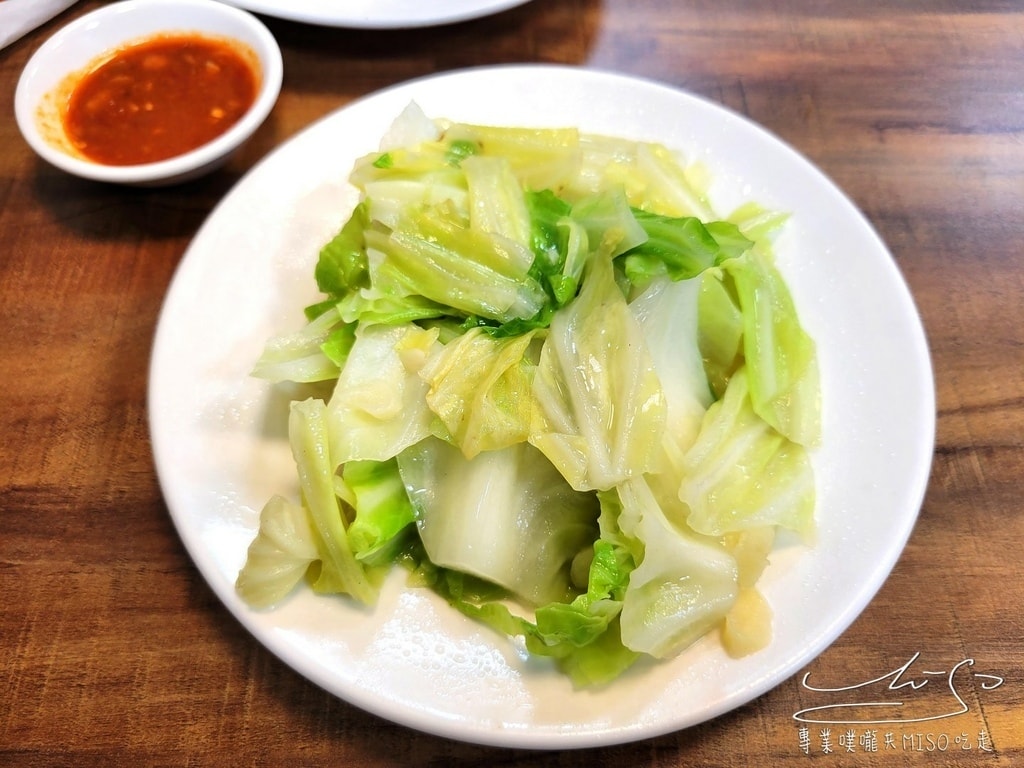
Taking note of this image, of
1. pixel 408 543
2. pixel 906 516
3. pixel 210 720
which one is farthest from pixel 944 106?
pixel 210 720

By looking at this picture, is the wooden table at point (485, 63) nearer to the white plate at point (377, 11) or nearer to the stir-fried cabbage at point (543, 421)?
the white plate at point (377, 11)

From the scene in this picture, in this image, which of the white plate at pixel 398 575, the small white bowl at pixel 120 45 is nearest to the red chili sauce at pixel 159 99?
the small white bowl at pixel 120 45

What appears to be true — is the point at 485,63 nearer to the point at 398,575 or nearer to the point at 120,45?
the point at 120,45

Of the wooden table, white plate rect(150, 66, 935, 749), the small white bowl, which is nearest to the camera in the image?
white plate rect(150, 66, 935, 749)
